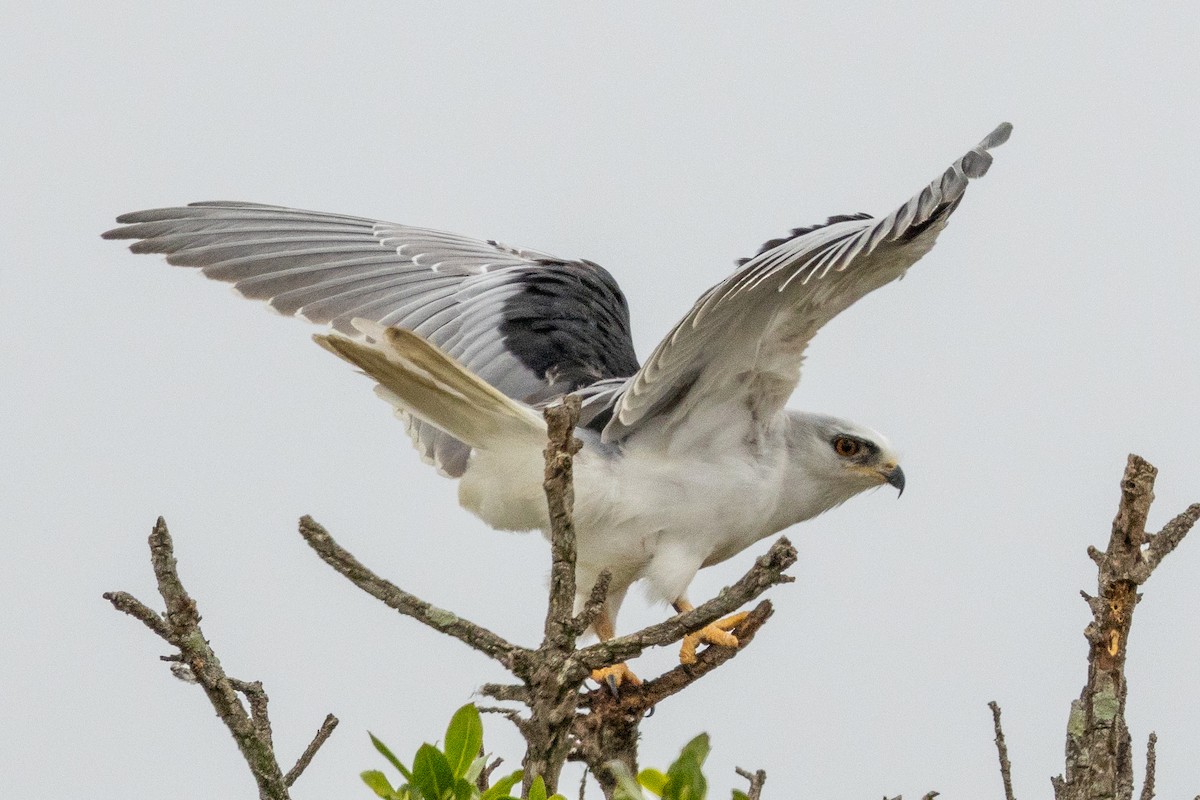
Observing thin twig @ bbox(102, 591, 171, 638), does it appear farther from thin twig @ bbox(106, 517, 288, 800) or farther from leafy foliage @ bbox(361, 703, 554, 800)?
leafy foliage @ bbox(361, 703, 554, 800)

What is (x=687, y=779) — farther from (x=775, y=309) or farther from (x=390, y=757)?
(x=775, y=309)

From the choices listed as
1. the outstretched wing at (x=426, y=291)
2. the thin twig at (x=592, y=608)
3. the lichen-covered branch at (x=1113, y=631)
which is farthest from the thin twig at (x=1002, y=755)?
the outstretched wing at (x=426, y=291)

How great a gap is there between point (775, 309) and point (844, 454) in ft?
2.98

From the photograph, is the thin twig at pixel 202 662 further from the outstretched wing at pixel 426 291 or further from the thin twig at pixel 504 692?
the outstretched wing at pixel 426 291

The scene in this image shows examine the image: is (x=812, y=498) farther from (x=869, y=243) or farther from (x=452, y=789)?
(x=452, y=789)

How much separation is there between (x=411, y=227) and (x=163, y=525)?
4239mm

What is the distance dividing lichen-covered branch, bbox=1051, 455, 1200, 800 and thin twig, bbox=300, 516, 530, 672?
1127mm

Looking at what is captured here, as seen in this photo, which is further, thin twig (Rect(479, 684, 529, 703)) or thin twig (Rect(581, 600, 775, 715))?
thin twig (Rect(581, 600, 775, 715))

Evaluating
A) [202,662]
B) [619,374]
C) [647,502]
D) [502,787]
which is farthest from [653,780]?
[619,374]

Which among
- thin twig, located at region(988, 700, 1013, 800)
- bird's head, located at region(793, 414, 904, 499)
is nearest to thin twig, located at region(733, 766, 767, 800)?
thin twig, located at region(988, 700, 1013, 800)

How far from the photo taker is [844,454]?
4836 mm

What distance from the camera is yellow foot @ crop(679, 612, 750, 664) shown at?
4176 mm

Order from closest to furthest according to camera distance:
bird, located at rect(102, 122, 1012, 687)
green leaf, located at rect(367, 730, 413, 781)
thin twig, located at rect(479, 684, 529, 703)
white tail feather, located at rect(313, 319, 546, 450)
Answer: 1. green leaf, located at rect(367, 730, 413, 781)
2. thin twig, located at rect(479, 684, 529, 703)
3. white tail feather, located at rect(313, 319, 546, 450)
4. bird, located at rect(102, 122, 1012, 687)

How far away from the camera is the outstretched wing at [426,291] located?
5.35m
